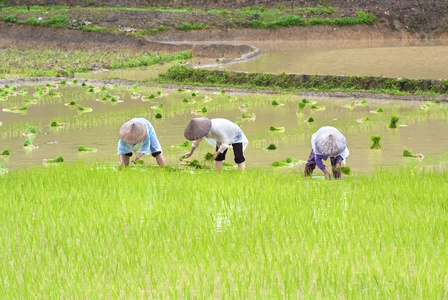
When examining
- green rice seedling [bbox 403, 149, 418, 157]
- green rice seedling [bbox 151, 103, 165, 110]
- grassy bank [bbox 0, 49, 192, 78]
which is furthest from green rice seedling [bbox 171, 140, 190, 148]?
grassy bank [bbox 0, 49, 192, 78]

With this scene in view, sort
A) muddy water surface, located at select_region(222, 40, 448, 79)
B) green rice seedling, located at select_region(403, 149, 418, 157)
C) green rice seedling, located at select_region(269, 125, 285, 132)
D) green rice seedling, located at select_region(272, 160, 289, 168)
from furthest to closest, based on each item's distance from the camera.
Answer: muddy water surface, located at select_region(222, 40, 448, 79)
green rice seedling, located at select_region(269, 125, 285, 132)
green rice seedling, located at select_region(403, 149, 418, 157)
green rice seedling, located at select_region(272, 160, 289, 168)

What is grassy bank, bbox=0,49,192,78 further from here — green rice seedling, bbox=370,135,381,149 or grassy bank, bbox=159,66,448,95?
green rice seedling, bbox=370,135,381,149

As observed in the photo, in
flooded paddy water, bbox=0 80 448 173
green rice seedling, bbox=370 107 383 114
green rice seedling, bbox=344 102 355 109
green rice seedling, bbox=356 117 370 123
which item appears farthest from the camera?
green rice seedling, bbox=344 102 355 109

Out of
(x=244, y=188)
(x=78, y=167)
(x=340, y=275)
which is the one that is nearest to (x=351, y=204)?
(x=244, y=188)

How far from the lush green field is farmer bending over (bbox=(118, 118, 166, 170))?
0.42m

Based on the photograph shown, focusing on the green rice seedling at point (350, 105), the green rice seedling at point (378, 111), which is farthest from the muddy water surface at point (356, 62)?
the green rice seedling at point (378, 111)

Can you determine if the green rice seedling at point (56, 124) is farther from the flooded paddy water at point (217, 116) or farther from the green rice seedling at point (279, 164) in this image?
the green rice seedling at point (279, 164)

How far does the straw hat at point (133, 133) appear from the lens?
24.4ft

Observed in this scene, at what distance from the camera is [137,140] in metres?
7.49

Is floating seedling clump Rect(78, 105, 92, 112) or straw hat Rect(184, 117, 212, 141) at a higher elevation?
straw hat Rect(184, 117, 212, 141)

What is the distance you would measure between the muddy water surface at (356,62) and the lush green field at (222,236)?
1334 cm

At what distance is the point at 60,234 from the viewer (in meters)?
5.37

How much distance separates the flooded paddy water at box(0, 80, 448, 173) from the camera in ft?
32.9

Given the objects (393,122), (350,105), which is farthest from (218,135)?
(350,105)
